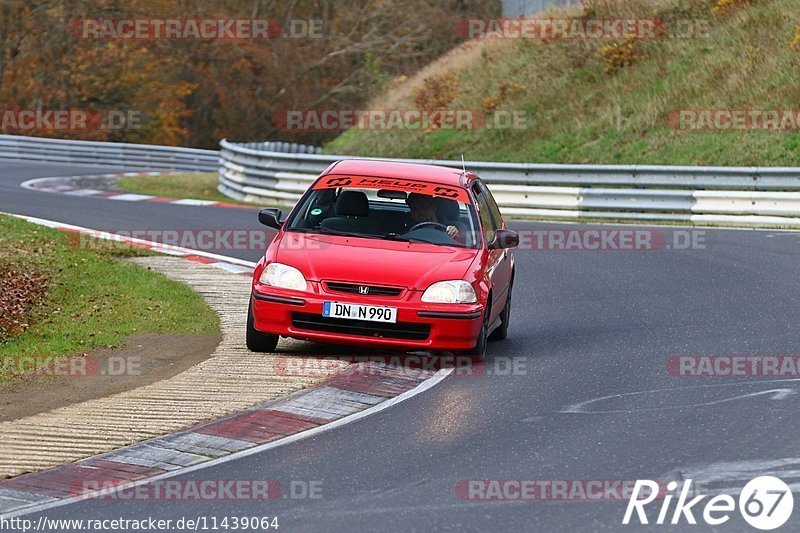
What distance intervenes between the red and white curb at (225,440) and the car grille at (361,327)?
27 cm

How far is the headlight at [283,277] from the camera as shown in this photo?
35.6 ft

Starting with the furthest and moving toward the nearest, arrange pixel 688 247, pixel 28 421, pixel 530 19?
pixel 530 19 → pixel 688 247 → pixel 28 421

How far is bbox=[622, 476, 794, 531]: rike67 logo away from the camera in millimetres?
6496

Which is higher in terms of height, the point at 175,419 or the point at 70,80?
the point at 70,80

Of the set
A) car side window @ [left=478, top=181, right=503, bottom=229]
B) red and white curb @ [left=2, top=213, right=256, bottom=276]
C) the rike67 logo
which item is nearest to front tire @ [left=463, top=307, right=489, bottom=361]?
car side window @ [left=478, top=181, right=503, bottom=229]

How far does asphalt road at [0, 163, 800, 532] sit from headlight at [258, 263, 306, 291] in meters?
1.48

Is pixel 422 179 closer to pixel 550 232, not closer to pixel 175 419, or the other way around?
pixel 175 419

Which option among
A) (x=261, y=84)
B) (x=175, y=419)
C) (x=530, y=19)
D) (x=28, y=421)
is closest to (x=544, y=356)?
(x=175, y=419)

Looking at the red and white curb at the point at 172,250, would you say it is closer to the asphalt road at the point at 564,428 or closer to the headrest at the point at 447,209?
the asphalt road at the point at 564,428

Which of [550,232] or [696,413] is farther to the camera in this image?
[550,232]

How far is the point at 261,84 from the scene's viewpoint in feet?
187

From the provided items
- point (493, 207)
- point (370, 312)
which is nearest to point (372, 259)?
point (370, 312)

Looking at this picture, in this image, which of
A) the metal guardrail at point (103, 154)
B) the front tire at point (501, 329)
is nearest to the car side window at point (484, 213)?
the front tire at point (501, 329)

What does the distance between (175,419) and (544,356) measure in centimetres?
380
